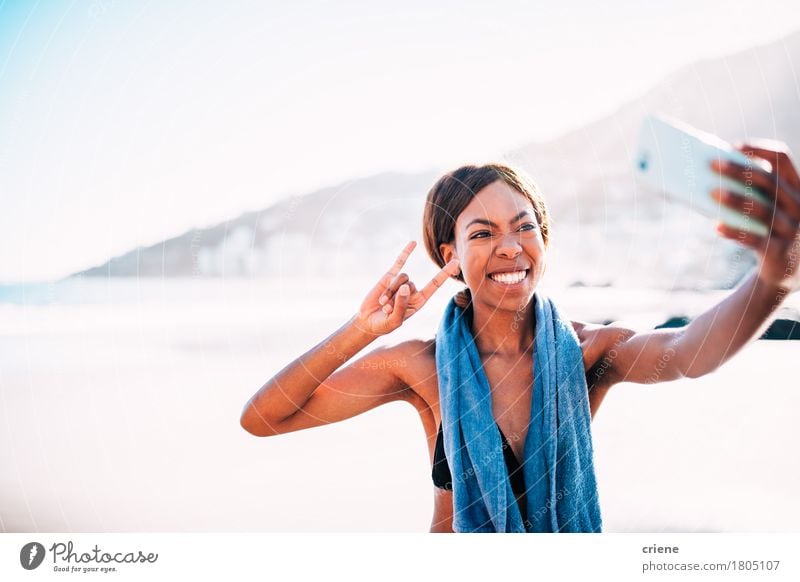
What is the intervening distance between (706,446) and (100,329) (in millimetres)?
1151

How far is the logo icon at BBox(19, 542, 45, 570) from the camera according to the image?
4.12 ft

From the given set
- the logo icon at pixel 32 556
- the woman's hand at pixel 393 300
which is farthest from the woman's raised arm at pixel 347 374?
the logo icon at pixel 32 556

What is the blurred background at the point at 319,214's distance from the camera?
128 cm

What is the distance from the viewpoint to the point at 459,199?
1074 millimetres

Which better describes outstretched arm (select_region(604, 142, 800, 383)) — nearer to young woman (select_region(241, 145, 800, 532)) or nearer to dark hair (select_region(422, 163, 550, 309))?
young woman (select_region(241, 145, 800, 532))

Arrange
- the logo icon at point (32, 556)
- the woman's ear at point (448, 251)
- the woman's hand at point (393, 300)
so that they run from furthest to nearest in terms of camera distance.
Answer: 1. the logo icon at point (32, 556)
2. the woman's ear at point (448, 251)
3. the woman's hand at point (393, 300)

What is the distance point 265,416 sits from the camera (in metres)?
1.06

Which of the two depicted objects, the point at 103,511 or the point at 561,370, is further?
the point at 103,511

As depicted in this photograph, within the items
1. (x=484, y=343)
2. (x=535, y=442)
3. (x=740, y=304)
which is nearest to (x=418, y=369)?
(x=484, y=343)

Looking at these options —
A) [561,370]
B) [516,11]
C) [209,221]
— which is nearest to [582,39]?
[516,11]

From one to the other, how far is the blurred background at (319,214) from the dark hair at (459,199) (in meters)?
0.14

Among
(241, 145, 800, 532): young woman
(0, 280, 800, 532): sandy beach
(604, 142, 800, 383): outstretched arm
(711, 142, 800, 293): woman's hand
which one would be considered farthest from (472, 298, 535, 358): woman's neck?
(711, 142, 800, 293): woman's hand

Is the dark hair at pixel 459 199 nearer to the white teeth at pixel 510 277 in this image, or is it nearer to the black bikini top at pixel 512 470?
the white teeth at pixel 510 277

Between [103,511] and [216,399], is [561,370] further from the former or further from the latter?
[103,511]
